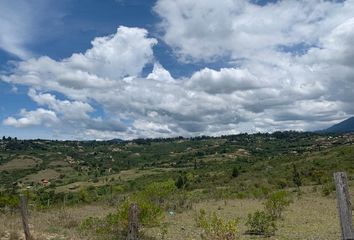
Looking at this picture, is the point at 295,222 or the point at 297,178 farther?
the point at 297,178

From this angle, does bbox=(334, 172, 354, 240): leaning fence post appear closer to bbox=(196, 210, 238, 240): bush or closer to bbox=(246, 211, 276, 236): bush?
bbox=(196, 210, 238, 240): bush

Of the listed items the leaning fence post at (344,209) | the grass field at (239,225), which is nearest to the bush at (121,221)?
the grass field at (239,225)

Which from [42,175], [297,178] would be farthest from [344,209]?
[42,175]

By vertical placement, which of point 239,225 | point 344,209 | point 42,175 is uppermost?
point 42,175

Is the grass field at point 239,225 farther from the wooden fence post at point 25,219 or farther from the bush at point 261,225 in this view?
the wooden fence post at point 25,219

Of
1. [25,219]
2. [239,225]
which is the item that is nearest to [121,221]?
[25,219]

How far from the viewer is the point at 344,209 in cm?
916

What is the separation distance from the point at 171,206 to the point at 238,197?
12122 mm

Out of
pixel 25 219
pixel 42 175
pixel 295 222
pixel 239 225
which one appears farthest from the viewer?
pixel 42 175

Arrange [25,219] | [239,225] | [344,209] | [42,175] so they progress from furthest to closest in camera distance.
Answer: [42,175] < [239,225] < [25,219] < [344,209]

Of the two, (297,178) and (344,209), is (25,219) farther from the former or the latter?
(297,178)

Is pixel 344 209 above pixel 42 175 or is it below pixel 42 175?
below

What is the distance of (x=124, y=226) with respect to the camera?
20.8m

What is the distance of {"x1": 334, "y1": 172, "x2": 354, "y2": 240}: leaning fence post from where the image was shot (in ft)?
29.5
